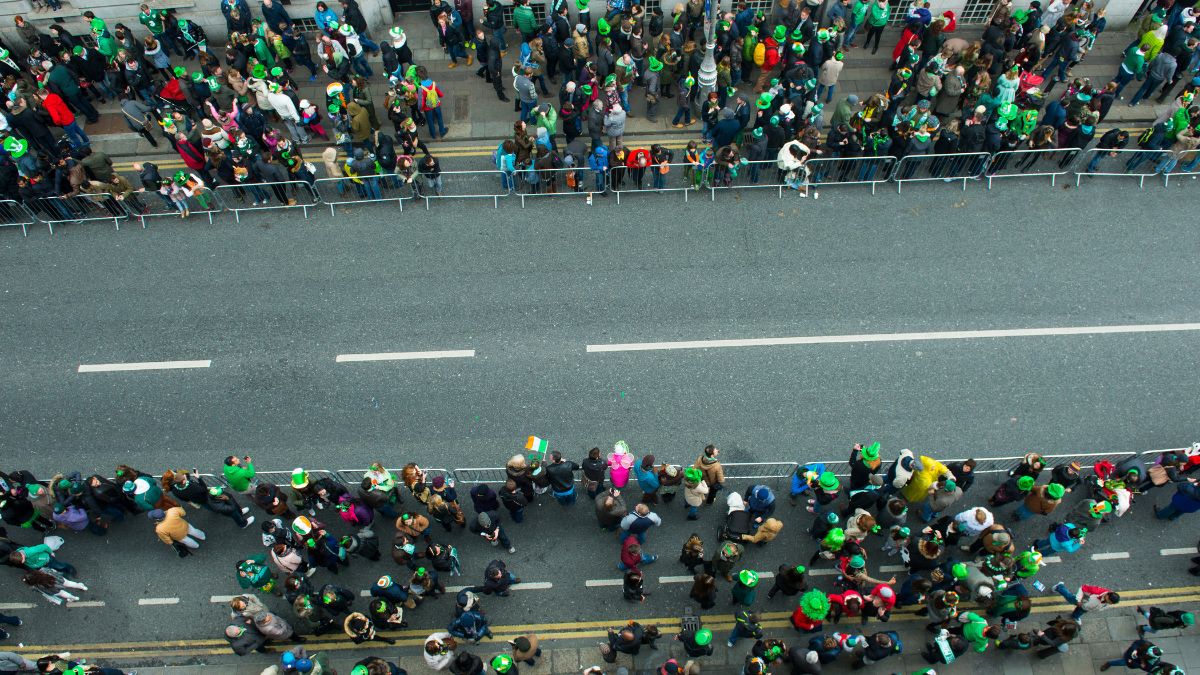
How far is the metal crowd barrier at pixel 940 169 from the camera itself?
16281mm

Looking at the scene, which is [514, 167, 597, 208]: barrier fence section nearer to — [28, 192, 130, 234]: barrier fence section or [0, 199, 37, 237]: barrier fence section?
[28, 192, 130, 234]: barrier fence section

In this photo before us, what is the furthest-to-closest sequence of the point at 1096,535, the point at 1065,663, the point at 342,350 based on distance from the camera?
the point at 342,350
the point at 1096,535
the point at 1065,663

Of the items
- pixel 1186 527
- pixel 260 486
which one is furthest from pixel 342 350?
pixel 1186 527

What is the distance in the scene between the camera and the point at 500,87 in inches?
733

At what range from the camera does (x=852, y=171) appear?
1645 cm

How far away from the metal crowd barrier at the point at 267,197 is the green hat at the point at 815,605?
42.4ft

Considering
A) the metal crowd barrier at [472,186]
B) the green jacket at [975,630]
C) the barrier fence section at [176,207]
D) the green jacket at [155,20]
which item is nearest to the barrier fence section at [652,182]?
the metal crowd barrier at [472,186]

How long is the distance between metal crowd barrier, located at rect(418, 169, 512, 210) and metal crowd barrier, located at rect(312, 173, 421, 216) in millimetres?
496

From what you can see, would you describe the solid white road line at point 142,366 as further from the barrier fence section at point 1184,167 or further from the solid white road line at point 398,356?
the barrier fence section at point 1184,167

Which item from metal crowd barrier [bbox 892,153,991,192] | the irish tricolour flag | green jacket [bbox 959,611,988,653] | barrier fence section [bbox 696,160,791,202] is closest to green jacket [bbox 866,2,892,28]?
metal crowd barrier [bbox 892,153,991,192]

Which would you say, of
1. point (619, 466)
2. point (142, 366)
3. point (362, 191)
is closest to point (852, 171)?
point (619, 466)

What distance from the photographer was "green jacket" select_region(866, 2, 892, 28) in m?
18.5

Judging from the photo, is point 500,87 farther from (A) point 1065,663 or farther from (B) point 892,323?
(A) point 1065,663

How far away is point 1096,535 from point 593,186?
11.7 m
